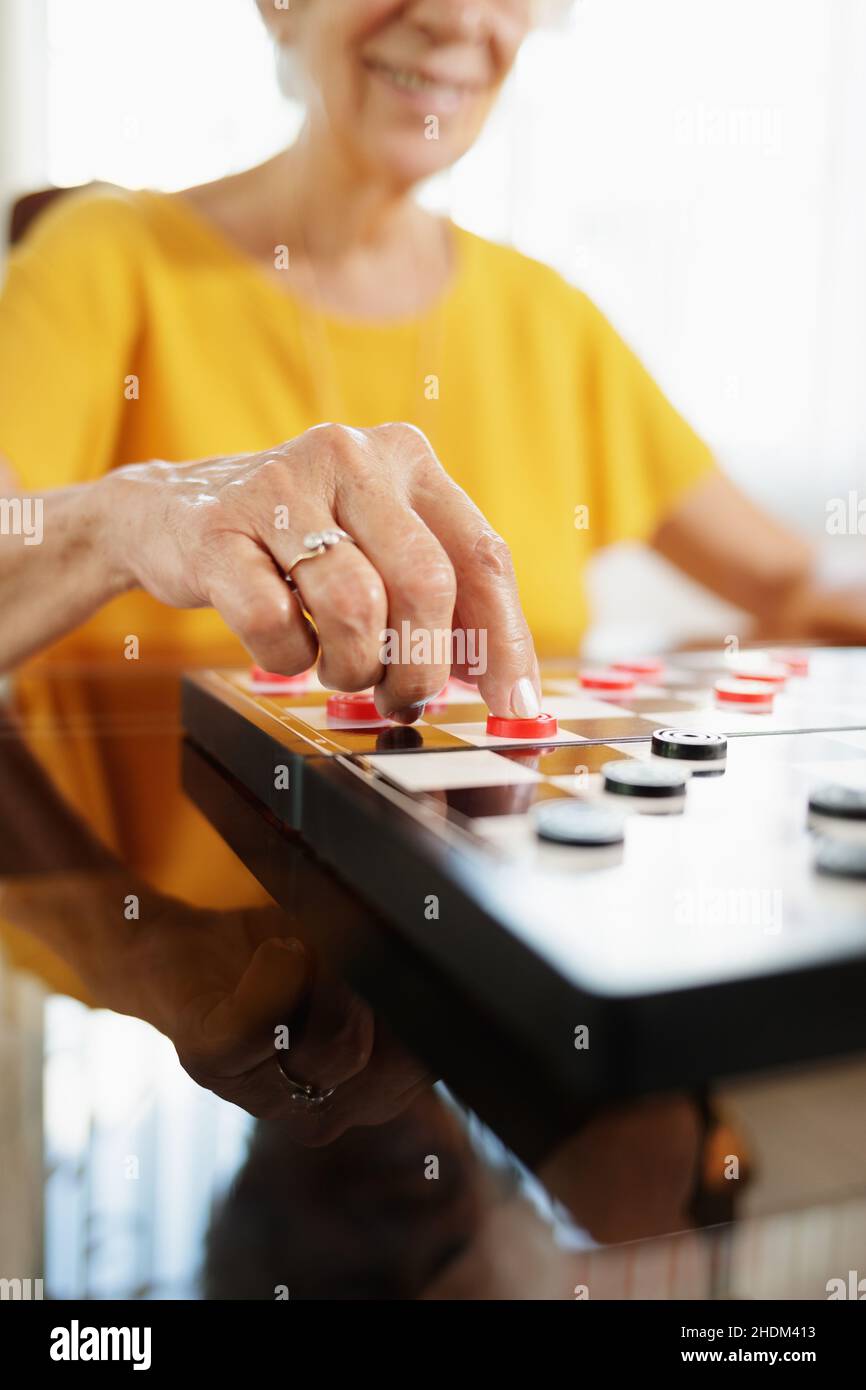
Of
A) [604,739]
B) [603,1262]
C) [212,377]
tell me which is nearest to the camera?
[603,1262]

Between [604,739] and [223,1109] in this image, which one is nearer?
[223,1109]

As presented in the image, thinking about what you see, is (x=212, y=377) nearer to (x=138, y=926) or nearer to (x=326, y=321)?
(x=326, y=321)

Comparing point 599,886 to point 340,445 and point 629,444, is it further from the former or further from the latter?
point 629,444

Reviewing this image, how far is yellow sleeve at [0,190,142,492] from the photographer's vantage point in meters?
1.34

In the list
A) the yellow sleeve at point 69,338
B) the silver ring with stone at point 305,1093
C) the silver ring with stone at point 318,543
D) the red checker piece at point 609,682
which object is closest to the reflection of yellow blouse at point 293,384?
the yellow sleeve at point 69,338

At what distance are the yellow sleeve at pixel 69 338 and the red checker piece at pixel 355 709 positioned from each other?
817mm

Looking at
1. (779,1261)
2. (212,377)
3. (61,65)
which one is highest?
(61,65)

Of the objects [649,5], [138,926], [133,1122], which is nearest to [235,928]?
[138,926]

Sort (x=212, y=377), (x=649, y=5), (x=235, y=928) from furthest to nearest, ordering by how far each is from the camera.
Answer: (x=649, y=5) → (x=212, y=377) → (x=235, y=928)

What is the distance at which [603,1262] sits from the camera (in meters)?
0.28

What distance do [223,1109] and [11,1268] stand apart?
8cm

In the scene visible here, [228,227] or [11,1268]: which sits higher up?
[228,227]

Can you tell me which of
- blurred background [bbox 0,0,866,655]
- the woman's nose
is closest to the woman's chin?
the woman's nose

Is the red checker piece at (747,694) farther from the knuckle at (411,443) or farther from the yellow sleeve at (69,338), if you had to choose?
the yellow sleeve at (69,338)
